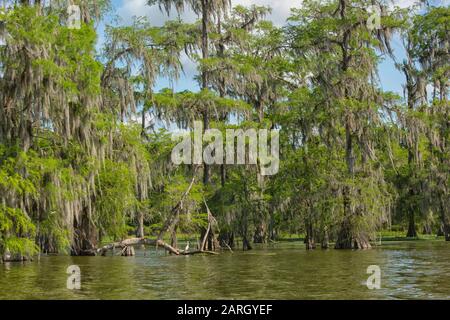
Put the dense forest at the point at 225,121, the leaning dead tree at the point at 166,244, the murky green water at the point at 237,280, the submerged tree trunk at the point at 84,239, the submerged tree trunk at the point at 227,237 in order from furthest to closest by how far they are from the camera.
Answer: the submerged tree trunk at the point at 227,237 < the submerged tree trunk at the point at 84,239 < the leaning dead tree at the point at 166,244 < the dense forest at the point at 225,121 < the murky green water at the point at 237,280

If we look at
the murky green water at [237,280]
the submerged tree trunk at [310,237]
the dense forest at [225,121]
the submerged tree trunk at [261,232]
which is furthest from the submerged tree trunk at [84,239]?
the submerged tree trunk at [310,237]

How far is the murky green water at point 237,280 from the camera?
13.6 meters

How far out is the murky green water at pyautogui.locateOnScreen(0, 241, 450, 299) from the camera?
44.7 feet

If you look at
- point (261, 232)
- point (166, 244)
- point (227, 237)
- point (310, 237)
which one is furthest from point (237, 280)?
point (261, 232)

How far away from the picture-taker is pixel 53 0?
87.8ft

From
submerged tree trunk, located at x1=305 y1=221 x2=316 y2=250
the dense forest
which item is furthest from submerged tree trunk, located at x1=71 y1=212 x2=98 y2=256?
submerged tree trunk, located at x1=305 y1=221 x2=316 y2=250

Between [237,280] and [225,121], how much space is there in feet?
75.1

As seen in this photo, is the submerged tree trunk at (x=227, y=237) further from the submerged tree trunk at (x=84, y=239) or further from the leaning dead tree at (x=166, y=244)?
the submerged tree trunk at (x=84, y=239)

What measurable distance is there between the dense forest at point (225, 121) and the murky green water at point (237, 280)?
4.34 meters

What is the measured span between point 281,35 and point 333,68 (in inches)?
236

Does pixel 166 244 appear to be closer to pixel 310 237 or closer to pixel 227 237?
pixel 227 237

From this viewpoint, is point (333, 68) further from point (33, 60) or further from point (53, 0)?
point (33, 60)

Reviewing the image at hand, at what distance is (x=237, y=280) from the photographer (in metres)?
16.9

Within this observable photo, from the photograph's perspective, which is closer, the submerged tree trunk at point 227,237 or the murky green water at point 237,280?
the murky green water at point 237,280
